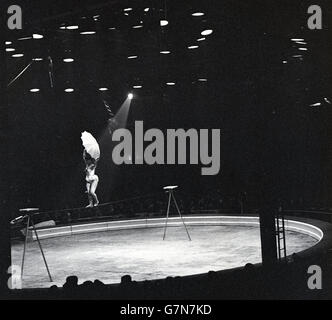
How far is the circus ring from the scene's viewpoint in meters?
7.26

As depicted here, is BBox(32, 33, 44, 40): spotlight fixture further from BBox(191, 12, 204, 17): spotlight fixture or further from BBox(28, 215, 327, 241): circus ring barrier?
BBox(28, 215, 327, 241): circus ring barrier

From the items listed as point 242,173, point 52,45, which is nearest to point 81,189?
point 242,173

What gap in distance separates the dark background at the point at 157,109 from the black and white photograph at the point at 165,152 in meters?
0.05

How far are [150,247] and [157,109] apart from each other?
21.9ft

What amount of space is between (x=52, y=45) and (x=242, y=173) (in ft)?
22.3

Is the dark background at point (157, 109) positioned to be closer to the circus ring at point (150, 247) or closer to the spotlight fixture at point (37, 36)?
the spotlight fixture at point (37, 36)

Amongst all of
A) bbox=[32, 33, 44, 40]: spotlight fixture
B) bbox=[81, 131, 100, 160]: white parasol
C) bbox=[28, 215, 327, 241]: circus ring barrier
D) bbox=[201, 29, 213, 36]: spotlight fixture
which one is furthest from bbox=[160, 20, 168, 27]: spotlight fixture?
bbox=[28, 215, 327, 241]: circus ring barrier

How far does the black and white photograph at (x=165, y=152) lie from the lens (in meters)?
4.84

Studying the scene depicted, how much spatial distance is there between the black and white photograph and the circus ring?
1.8 inches

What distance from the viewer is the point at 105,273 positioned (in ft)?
23.7

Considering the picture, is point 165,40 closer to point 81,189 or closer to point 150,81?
point 150,81

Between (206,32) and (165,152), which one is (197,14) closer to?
(206,32)

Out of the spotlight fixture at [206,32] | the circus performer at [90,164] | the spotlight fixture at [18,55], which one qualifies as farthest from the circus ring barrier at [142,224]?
the spotlight fixture at [206,32]

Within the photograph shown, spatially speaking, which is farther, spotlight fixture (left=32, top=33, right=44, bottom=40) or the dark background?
the dark background
